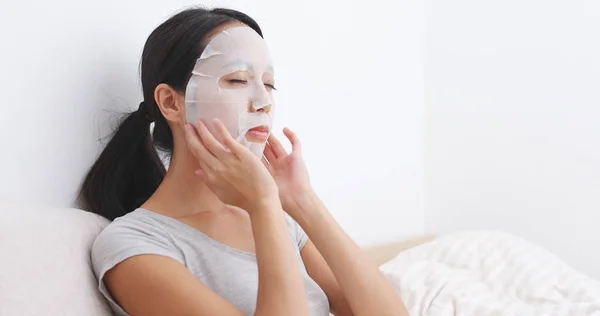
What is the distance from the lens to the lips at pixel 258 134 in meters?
1.17

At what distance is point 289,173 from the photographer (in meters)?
1.29

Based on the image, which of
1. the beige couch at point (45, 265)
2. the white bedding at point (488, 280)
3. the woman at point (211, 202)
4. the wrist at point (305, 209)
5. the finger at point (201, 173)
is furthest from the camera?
the white bedding at point (488, 280)

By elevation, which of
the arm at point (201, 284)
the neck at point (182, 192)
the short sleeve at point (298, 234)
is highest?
the neck at point (182, 192)

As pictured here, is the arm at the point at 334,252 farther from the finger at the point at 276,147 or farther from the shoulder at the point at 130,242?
the shoulder at the point at 130,242

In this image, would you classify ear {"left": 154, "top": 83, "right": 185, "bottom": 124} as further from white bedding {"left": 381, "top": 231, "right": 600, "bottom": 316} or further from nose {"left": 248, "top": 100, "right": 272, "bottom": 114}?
white bedding {"left": 381, "top": 231, "right": 600, "bottom": 316}

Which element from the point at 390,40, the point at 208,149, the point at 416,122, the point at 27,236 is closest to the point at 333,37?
the point at 390,40

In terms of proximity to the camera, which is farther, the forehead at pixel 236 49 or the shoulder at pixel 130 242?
the forehead at pixel 236 49

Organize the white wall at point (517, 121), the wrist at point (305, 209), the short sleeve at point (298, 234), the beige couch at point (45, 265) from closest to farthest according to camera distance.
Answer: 1. the beige couch at point (45, 265)
2. the wrist at point (305, 209)
3. the short sleeve at point (298, 234)
4. the white wall at point (517, 121)

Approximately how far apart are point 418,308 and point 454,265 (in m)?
0.28

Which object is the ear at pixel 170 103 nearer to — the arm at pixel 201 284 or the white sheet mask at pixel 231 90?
the white sheet mask at pixel 231 90

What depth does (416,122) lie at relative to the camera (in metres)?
2.39

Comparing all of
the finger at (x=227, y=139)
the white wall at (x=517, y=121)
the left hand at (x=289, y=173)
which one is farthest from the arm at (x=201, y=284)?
the white wall at (x=517, y=121)

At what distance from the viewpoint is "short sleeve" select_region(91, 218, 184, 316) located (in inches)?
40.3

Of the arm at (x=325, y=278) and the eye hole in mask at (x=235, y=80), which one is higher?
the eye hole in mask at (x=235, y=80)
